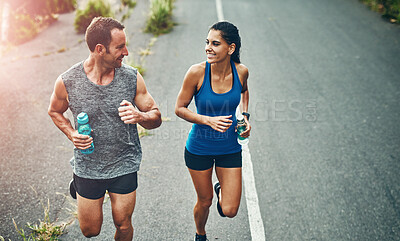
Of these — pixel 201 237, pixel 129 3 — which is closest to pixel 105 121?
pixel 201 237

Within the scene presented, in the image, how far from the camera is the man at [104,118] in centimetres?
287

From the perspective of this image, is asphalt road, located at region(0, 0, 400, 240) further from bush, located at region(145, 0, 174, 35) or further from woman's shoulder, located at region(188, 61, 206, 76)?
woman's shoulder, located at region(188, 61, 206, 76)

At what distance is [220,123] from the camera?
10.3ft

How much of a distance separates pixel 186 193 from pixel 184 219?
506 mm

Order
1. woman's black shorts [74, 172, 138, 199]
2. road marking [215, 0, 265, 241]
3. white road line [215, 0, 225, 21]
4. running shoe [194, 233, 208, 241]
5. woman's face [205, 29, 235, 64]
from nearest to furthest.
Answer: woman's black shorts [74, 172, 138, 199], woman's face [205, 29, 235, 64], running shoe [194, 233, 208, 241], road marking [215, 0, 265, 241], white road line [215, 0, 225, 21]

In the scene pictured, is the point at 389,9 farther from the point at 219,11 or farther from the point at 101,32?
the point at 101,32

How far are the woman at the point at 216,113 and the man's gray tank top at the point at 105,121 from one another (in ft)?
1.96

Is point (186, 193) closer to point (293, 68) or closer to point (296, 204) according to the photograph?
point (296, 204)

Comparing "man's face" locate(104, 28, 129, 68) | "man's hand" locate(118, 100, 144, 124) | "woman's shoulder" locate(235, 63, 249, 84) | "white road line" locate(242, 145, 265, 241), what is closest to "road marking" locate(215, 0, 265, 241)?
"white road line" locate(242, 145, 265, 241)

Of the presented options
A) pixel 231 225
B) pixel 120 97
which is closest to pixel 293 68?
pixel 231 225

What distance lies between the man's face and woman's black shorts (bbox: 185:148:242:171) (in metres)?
1.22

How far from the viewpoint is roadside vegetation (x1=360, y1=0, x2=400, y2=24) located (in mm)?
12188

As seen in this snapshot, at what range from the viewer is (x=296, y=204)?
4.42m

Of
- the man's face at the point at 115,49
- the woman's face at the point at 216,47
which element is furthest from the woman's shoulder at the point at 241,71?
the man's face at the point at 115,49
